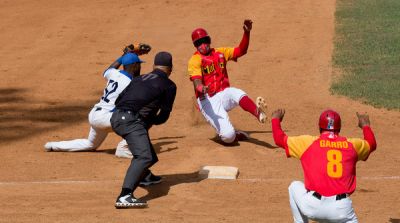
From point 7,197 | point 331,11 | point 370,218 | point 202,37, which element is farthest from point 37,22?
point 370,218

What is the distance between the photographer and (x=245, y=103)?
1484 cm

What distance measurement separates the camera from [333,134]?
30.8 ft

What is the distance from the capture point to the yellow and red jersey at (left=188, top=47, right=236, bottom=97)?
48.6ft

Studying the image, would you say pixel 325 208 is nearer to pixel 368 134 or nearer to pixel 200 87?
pixel 368 134

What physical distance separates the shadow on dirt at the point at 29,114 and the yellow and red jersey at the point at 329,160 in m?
7.70

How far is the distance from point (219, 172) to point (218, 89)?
8.11ft

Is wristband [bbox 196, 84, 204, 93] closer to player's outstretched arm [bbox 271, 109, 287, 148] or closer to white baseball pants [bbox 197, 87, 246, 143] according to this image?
white baseball pants [bbox 197, 87, 246, 143]

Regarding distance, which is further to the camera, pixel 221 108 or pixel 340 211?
pixel 221 108

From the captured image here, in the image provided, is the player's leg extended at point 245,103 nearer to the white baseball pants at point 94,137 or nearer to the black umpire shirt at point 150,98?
the white baseball pants at point 94,137

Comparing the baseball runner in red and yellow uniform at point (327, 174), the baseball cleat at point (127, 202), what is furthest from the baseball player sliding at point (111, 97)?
the baseball runner in red and yellow uniform at point (327, 174)

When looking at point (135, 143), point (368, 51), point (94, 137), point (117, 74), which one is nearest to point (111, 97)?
point (117, 74)

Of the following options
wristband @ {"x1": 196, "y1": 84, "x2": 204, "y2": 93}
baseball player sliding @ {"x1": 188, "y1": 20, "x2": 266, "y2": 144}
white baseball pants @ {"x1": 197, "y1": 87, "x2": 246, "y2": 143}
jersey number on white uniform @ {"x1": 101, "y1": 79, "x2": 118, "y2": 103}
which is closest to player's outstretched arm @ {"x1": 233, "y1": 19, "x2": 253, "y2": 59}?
baseball player sliding @ {"x1": 188, "y1": 20, "x2": 266, "y2": 144}

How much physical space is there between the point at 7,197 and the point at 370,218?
Result: 459cm

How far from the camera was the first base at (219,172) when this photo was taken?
1303 cm
